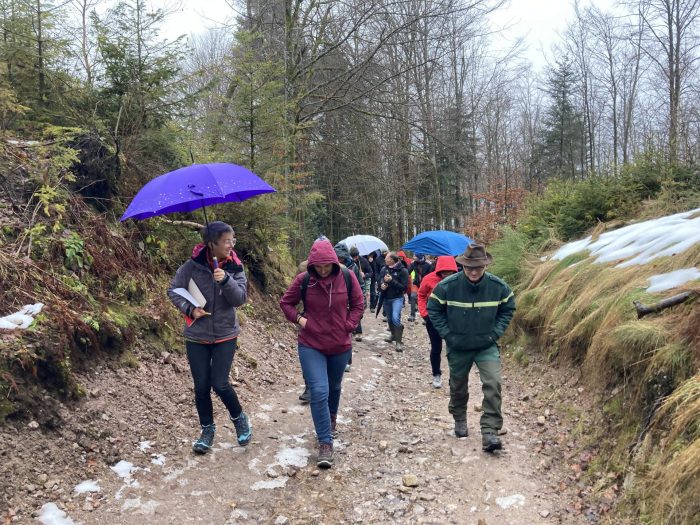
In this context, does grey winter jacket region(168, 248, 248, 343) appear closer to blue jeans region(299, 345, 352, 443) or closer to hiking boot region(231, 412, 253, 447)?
blue jeans region(299, 345, 352, 443)

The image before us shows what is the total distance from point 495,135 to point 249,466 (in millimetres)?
36452

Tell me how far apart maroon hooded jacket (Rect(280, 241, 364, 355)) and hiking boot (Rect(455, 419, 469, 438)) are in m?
1.44

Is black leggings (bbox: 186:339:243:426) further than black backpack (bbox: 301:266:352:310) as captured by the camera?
No

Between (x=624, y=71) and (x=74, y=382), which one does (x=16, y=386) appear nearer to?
(x=74, y=382)

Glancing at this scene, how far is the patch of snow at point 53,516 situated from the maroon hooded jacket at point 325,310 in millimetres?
2150

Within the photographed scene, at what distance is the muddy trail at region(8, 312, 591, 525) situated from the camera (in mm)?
3547

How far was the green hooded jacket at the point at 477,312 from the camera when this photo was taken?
185 inches

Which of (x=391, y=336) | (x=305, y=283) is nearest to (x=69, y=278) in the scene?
(x=305, y=283)

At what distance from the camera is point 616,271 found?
19.4 ft

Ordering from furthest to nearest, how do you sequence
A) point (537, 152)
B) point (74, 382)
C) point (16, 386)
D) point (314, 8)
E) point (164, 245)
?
point (537, 152) → point (314, 8) → point (164, 245) → point (74, 382) → point (16, 386)

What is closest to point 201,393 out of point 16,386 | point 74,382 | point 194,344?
point 194,344

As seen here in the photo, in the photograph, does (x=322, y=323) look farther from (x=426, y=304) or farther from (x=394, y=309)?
(x=394, y=309)

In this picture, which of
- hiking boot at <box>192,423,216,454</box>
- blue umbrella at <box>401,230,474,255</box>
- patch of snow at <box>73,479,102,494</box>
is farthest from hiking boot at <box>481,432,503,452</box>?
blue umbrella at <box>401,230,474,255</box>

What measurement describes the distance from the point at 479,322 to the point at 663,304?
1584mm
